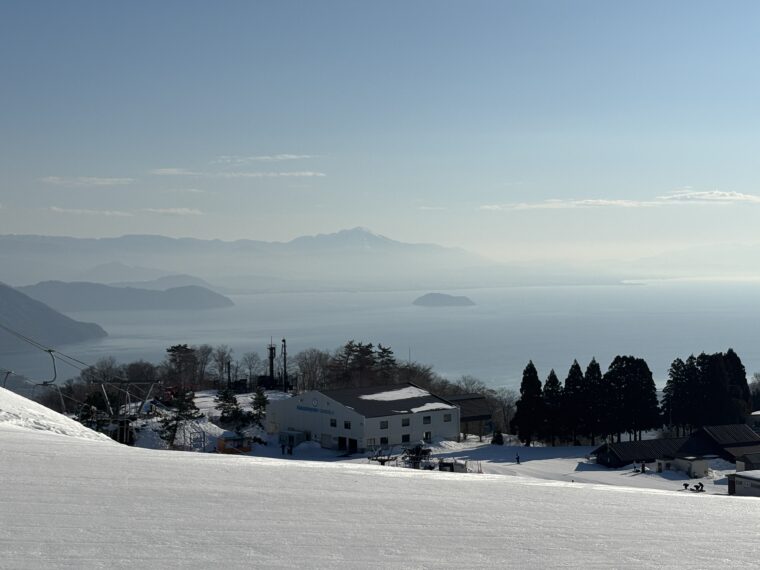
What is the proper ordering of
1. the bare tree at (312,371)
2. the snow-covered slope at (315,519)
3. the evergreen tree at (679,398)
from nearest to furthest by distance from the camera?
the snow-covered slope at (315,519)
the evergreen tree at (679,398)
the bare tree at (312,371)

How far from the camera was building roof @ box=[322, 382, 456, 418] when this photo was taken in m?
32.2

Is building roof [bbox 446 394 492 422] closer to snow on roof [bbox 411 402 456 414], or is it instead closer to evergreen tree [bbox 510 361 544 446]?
snow on roof [bbox 411 402 456 414]

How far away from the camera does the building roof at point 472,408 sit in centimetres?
3834

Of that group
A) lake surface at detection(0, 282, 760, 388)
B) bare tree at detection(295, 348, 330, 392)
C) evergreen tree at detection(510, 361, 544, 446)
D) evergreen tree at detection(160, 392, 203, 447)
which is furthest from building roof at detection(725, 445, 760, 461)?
lake surface at detection(0, 282, 760, 388)

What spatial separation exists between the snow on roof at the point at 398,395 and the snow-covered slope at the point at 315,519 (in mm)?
27435

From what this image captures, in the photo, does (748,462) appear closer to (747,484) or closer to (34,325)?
(747,484)

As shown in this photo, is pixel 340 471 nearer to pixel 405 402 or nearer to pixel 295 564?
pixel 295 564

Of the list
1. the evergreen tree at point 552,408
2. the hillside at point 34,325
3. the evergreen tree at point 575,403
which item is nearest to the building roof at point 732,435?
the evergreen tree at point 575,403

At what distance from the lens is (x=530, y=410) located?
34.8 meters

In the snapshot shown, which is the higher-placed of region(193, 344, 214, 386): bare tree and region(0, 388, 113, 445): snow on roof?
region(193, 344, 214, 386): bare tree

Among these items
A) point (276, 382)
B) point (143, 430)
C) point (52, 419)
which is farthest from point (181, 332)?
point (52, 419)

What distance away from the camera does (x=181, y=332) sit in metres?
183

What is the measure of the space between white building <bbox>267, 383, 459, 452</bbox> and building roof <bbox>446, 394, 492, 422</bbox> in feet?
10.8

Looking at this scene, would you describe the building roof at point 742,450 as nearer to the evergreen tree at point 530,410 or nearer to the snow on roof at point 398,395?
the evergreen tree at point 530,410
